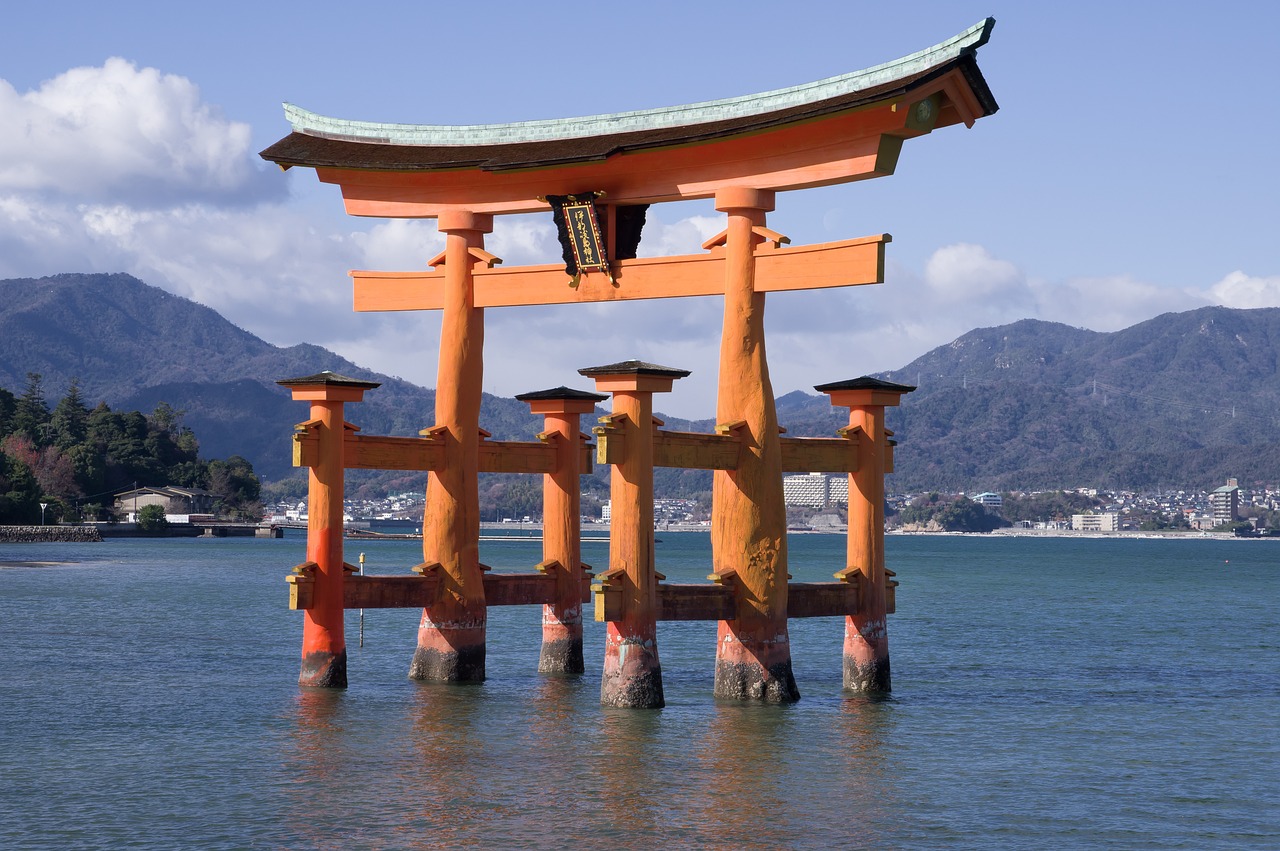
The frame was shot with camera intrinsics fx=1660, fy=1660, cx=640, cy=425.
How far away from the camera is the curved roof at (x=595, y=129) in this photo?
2141 cm

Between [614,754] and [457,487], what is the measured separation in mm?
6166

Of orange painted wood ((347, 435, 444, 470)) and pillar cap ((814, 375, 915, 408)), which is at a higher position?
pillar cap ((814, 375, 915, 408))

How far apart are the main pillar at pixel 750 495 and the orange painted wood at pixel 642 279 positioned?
0.38 m

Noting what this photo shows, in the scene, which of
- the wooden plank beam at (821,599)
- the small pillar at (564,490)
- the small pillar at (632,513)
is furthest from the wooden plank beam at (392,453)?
the wooden plank beam at (821,599)

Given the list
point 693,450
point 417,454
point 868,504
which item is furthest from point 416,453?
point 868,504

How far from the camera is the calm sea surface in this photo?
17078mm

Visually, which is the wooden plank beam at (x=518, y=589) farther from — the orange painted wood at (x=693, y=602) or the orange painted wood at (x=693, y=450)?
the orange painted wood at (x=693, y=450)

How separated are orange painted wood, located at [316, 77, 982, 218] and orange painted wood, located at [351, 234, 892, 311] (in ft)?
3.21

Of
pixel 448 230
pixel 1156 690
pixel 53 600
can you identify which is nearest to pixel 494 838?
pixel 448 230

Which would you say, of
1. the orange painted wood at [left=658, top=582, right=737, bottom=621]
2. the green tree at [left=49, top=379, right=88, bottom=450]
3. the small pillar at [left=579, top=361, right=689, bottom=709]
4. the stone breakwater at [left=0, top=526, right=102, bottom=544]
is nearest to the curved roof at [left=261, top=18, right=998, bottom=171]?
the small pillar at [left=579, top=361, right=689, bottom=709]

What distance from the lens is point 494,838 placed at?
16328 mm

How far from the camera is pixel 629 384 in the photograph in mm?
21469

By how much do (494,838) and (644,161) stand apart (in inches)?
430

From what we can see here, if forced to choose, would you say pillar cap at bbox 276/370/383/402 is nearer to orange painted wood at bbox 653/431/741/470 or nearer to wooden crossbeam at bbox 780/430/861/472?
orange painted wood at bbox 653/431/741/470
